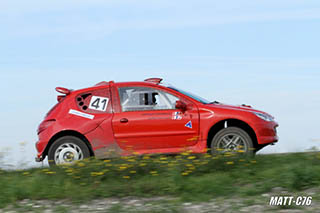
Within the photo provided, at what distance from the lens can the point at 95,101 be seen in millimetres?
10484

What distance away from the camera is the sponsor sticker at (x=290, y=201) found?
6480mm

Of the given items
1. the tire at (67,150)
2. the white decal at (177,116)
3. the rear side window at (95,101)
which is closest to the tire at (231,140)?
the white decal at (177,116)

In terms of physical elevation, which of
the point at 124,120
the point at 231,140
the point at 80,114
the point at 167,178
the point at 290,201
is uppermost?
the point at 80,114

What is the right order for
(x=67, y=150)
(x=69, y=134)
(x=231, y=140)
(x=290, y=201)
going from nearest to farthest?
(x=290, y=201)
(x=231, y=140)
(x=67, y=150)
(x=69, y=134)

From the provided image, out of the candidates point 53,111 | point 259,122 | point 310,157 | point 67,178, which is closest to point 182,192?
point 67,178

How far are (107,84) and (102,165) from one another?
254cm

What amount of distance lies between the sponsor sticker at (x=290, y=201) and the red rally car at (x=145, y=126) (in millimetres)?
3327

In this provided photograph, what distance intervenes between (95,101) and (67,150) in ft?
3.75

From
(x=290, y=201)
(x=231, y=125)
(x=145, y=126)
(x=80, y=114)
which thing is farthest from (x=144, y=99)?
(x=290, y=201)

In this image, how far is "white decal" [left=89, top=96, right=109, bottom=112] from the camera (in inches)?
409

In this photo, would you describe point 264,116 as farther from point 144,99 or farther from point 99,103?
point 99,103

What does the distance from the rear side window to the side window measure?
0.96ft

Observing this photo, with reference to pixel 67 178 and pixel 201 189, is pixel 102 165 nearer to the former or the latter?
pixel 67 178

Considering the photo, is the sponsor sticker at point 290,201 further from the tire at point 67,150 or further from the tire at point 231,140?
the tire at point 67,150
